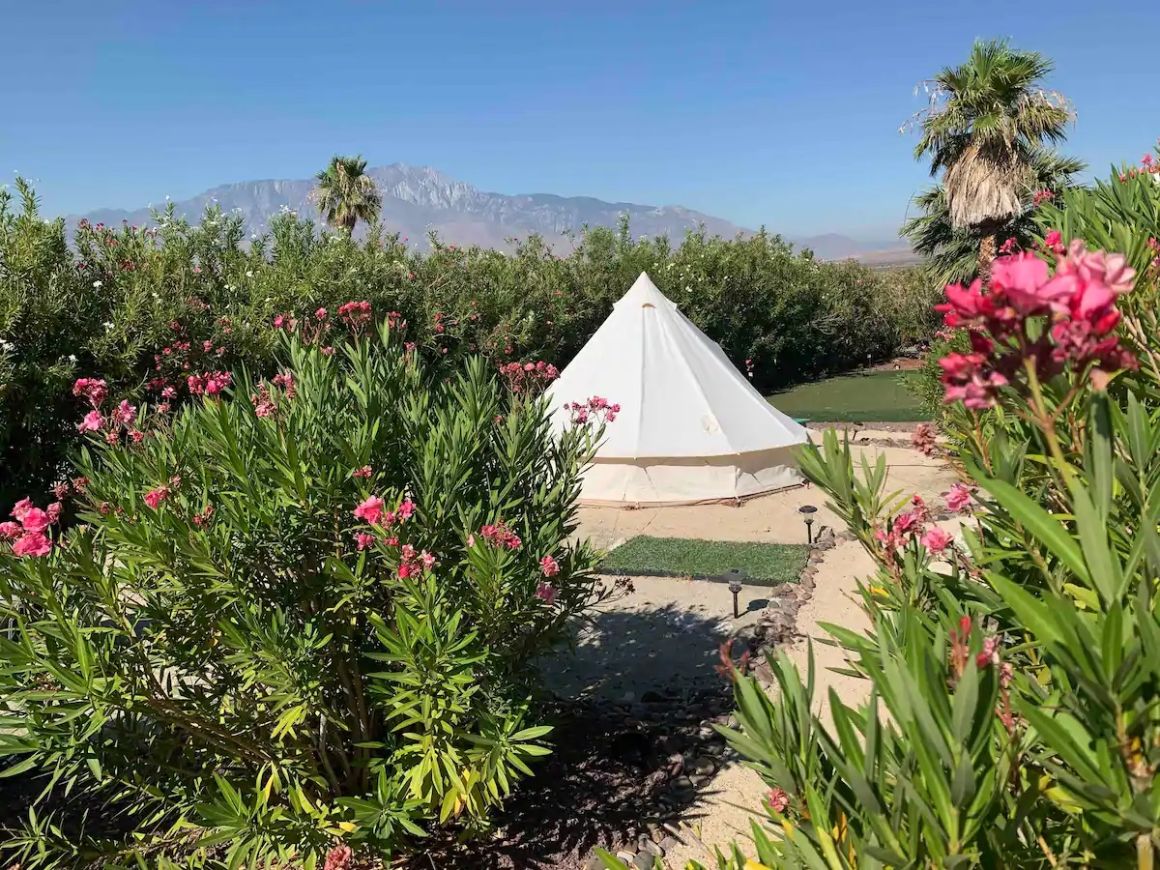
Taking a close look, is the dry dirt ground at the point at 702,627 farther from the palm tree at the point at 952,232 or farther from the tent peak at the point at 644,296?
the palm tree at the point at 952,232

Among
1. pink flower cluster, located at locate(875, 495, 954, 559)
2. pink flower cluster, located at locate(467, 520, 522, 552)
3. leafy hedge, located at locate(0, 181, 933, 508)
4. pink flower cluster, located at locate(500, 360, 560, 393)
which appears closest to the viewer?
pink flower cluster, located at locate(875, 495, 954, 559)

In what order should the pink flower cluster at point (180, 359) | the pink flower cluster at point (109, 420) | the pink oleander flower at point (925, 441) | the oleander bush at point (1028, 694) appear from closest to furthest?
the oleander bush at point (1028, 694) → the pink oleander flower at point (925, 441) → the pink flower cluster at point (109, 420) → the pink flower cluster at point (180, 359)

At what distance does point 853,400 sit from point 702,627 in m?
15.1

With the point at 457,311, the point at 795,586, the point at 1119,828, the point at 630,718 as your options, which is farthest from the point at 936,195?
the point at 1119,828

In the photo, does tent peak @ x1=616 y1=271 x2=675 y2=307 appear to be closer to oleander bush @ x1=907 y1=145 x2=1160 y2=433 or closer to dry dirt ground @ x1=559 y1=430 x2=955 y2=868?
dry dirt ground @ x1=559 y1=430 x2=955 y2=868

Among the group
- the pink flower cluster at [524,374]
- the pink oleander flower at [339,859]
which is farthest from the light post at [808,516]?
the pink oleander flower at [339,859]

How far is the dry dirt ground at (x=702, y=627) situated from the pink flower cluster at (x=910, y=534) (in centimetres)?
156

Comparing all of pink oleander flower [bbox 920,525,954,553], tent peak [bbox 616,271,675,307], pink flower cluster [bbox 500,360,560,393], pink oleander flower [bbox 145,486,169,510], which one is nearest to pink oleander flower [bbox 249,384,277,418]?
pink oleander flower [bbox 145,486,169,510]

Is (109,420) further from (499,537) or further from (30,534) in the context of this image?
(499,537)

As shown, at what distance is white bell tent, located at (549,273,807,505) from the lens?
10.2 m

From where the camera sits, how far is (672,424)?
10.3 m

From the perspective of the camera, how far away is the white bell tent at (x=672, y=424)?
10.2 m

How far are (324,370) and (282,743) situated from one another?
1.65m

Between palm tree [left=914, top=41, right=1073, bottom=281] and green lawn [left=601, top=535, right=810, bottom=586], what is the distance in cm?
803
